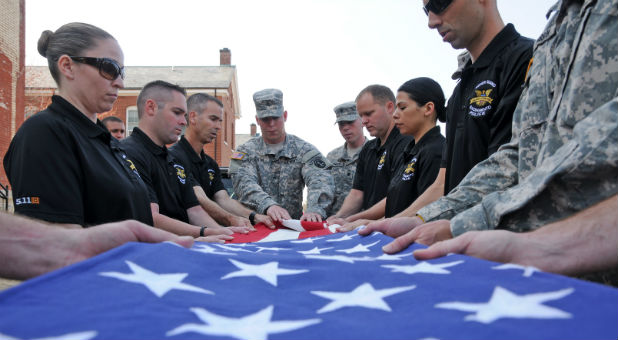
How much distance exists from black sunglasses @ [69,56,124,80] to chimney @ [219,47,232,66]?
3442cm

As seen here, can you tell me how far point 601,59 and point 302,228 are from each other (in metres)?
3.17

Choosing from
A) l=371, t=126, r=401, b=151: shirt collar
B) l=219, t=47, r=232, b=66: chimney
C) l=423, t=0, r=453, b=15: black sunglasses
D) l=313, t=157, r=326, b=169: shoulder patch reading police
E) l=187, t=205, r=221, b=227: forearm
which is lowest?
l=187, t=205, r=221, b=227: forearm

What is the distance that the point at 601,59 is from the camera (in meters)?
1.34

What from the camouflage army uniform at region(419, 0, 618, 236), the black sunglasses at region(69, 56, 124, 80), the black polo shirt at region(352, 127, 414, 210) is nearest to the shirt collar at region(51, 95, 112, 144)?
the black sunglasses at region(69, 56, 124, 80)

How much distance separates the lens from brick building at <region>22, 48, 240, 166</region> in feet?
85.0

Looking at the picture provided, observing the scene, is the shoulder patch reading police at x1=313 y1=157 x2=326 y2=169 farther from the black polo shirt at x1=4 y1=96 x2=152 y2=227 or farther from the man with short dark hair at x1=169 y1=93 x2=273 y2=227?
the black polo shirt at x1=4 y1=96 x2=152 y2=227

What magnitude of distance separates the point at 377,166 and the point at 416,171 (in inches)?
61.0

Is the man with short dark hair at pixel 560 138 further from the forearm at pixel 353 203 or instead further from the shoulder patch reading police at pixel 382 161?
the forearm at pixel 353 203

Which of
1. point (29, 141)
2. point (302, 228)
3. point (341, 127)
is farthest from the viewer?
point (341, 127)

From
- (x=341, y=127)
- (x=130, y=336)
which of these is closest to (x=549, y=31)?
(x=130, y=336)

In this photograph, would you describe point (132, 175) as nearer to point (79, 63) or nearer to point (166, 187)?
point (79, 63)

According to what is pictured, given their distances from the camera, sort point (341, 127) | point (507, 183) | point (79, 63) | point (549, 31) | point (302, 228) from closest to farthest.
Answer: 1. point (549, 31)
2. point (507, 183)
3. point (79, 63)
4. point (302, 228)
5. point (341, 127)

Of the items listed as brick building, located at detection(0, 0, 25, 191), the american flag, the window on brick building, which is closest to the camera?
the american flag

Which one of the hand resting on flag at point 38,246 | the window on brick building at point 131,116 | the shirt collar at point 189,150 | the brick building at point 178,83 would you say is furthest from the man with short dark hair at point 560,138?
the window on brick building at point 131,116
